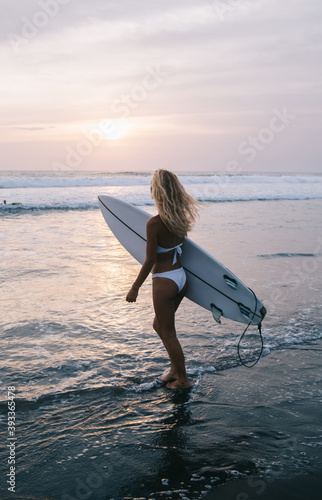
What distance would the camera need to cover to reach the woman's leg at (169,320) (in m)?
3.52

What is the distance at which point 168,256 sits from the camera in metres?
3.55

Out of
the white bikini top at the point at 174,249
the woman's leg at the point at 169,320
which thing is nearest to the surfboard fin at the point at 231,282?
the woman's leg at the point at 169,320

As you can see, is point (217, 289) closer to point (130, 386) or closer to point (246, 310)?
point (246, 310)

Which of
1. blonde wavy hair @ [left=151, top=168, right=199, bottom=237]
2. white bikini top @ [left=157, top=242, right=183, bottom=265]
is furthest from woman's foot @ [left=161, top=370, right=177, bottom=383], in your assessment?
blonde wavy hair @ [left=151, top=168, right=199, bottom=237]

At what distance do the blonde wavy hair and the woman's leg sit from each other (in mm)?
461

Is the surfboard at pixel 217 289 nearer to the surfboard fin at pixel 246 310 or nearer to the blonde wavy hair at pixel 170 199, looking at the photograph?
the surfboard fin at pixel 246 310

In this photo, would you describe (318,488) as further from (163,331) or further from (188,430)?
(163,331)

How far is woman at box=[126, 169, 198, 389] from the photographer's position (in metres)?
3.38

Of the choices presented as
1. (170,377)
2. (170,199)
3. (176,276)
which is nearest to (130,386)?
(170,377)

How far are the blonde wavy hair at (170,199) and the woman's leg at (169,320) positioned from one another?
461 millimetres

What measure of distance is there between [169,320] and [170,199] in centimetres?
98

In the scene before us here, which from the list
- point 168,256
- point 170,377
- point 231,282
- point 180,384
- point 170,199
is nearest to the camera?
point 170,199

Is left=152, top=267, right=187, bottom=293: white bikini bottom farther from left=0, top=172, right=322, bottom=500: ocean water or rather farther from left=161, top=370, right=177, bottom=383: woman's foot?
left=0, top=172, right=322, bottom=500: ocean water

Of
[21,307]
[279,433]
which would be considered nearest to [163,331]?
[279,433]
